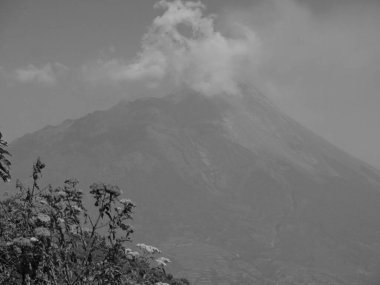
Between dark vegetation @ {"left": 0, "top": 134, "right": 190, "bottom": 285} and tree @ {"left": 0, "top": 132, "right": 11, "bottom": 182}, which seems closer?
dark vegetation @ {"left": 0, "top": 134, "right": 190, "bottom": 285}

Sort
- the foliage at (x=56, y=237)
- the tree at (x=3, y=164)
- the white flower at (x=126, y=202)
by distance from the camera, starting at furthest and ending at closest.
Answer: the white flower at (x=126, y=202), the tree at (x=3, y=164), the foliage at (x=56, y=237)

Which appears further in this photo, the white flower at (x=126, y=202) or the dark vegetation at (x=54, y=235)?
the white flower at (x=126, y=202)

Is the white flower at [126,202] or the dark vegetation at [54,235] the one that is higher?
the white flower at [126,202]

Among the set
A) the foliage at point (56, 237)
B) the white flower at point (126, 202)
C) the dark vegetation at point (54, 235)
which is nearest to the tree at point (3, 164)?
the dark vegetation at point (54, 235)

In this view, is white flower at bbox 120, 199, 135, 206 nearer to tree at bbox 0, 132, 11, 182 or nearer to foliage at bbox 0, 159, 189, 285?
foliage at bbox 0, 159, 189, 285

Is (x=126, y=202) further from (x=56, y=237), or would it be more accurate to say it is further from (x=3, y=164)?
(x=3, y=164)

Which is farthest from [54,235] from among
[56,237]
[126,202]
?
[126,202]

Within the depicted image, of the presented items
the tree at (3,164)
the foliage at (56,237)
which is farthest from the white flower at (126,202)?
the tree at (3,164)

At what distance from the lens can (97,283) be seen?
10.8m

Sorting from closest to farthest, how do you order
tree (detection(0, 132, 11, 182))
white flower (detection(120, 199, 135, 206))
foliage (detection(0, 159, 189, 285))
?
1. foliage (detection(0, 159, 189, 285))
2. tree (detection(0, 132, 11, 182))
3. white flower (detection(120, 199, 135, 206))

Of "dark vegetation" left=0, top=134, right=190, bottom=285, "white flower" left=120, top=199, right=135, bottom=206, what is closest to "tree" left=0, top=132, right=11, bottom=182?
"dark vegetation" left=0, top=134, right=190, bottom=285

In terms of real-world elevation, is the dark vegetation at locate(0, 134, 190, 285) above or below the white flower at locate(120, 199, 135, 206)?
below

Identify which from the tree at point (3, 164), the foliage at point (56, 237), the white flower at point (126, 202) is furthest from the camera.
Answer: the white flower at point (126, 202)

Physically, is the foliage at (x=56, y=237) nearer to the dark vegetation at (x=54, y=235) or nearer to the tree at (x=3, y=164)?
the dark vegetation at (x=54, y=235)
